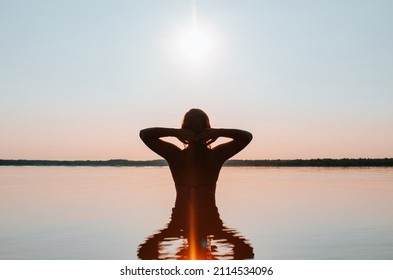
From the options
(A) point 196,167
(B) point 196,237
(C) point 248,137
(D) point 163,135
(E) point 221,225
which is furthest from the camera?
(E) point 221,225

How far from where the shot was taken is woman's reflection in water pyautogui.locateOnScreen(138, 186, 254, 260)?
26.1ft

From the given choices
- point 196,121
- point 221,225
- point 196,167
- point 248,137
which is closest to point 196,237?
point 221,225

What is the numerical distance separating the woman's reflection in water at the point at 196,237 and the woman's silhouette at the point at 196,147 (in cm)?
31

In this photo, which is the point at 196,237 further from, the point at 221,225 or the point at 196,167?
the point at 196,167

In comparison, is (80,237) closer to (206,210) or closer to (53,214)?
(206,210)

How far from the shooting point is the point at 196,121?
7285 millimetres

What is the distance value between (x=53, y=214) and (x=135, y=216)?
2915 mm

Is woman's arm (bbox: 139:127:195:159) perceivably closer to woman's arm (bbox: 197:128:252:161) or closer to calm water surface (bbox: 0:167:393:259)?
woman's arm (bbox: 197:128:252:161)

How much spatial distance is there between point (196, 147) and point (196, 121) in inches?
16.8

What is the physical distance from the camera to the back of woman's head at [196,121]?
287 inches

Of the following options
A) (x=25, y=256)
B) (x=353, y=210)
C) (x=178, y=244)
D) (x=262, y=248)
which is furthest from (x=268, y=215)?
(x=25, y=256)

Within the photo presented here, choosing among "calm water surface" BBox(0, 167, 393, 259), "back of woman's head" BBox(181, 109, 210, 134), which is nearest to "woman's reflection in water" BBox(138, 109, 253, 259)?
"back of woman's head" BBox(181, 109, 210, 134)

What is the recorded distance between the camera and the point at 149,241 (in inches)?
396

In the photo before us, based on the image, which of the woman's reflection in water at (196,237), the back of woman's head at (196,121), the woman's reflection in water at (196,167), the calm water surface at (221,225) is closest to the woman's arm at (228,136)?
the woman's reflection in water at (196,167)
